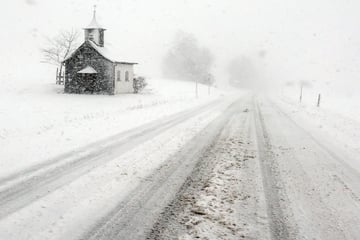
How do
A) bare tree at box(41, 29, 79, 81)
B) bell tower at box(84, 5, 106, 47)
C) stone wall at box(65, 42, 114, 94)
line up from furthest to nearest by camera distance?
bare tree at box(41, 29, 79, 81) → bell tower at box(84, 5, 106, 47) → stone wall at box(65, 42, 114, 94)

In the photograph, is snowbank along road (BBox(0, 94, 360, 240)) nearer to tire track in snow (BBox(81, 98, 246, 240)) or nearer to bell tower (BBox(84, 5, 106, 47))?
tire track in snow (BBox(81, 98, 246, 240))

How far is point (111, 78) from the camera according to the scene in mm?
40281

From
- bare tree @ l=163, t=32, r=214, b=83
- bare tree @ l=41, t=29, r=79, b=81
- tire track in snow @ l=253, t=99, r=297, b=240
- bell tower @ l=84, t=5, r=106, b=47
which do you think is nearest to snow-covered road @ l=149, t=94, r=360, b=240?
tire track in snow @ l=253, t=99, r=297, b=240

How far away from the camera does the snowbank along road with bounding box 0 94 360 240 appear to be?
4957mm

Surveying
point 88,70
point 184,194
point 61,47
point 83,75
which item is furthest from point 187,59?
point 184,194

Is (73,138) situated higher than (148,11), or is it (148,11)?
(148,11)

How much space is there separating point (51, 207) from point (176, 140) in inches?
254

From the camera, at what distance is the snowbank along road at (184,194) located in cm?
496

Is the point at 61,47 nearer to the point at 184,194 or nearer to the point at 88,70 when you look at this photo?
the point at 88,70

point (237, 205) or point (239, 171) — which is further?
point (239, 171)

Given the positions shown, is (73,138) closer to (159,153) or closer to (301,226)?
(159,153)

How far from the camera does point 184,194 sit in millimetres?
6422

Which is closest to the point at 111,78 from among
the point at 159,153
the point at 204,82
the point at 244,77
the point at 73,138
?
the point at 73,138

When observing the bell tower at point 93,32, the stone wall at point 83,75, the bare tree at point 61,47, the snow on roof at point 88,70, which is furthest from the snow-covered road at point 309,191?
the bare tree at point 61,47
